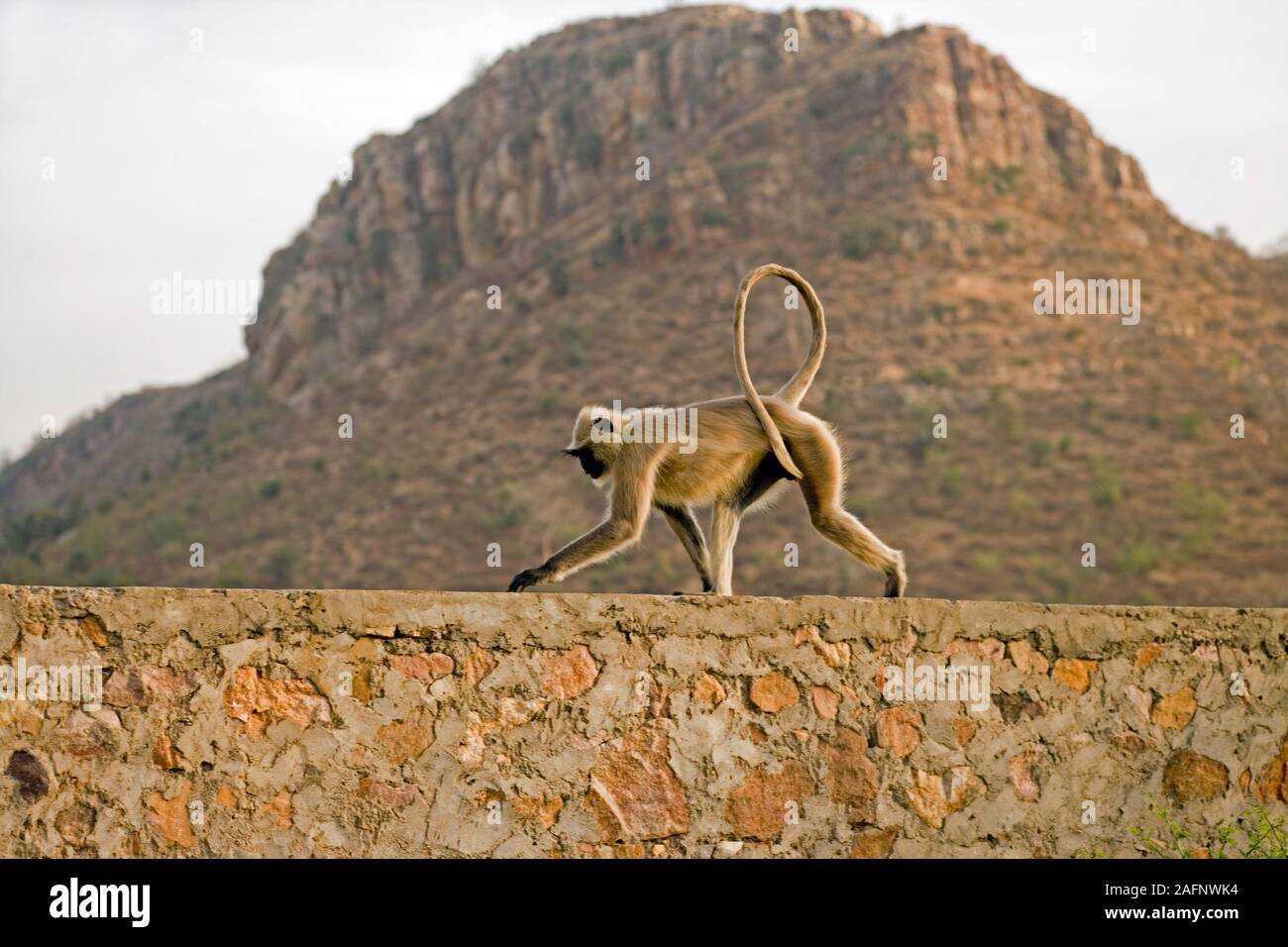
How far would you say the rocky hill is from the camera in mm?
28438

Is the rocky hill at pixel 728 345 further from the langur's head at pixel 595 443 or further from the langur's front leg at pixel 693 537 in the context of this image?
the langur's head at pixel 595 443

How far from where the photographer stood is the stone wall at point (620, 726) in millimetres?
3959

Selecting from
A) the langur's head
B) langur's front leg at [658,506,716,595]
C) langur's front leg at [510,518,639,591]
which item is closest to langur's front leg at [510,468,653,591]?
langur's front leg at [510,518,639,591]

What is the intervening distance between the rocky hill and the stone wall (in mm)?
21181

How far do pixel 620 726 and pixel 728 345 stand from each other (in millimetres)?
29526

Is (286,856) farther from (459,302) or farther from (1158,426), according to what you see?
(459,302)

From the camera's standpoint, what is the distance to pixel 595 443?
5152mm

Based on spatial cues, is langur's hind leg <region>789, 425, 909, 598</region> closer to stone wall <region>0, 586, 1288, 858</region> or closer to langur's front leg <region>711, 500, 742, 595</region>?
langur's front leg <region>711, 500, 742, 595</region>

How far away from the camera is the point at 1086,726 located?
4.76 m

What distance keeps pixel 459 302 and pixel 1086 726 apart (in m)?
37.8

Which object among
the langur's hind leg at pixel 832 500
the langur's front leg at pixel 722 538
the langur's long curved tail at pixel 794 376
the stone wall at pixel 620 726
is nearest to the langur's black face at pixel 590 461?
the langur's front leg at pixel 722 538

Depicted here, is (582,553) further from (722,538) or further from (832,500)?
(832,500)

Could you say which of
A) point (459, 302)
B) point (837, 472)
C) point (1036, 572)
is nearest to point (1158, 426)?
point (1036, 572)
